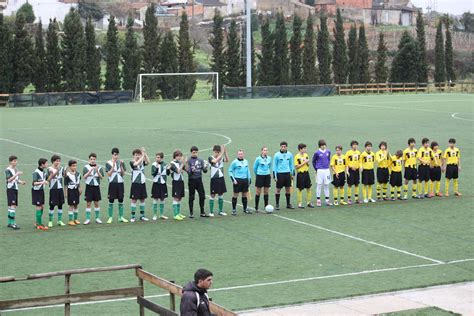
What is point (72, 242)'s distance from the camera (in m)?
19.7

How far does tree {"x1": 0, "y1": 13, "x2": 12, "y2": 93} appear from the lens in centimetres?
7231

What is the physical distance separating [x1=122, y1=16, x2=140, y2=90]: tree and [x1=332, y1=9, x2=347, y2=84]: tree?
19609 millimetres

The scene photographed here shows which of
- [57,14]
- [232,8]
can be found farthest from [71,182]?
[232,8]

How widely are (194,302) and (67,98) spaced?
2333 inches

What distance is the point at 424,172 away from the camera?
25469mm

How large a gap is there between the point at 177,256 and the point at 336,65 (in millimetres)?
70042

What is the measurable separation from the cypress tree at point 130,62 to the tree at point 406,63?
86.2 ft

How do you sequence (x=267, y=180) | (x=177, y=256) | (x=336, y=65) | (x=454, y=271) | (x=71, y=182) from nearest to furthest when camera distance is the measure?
(x=454, y=271) → (x=177, y=256) → (x=71, y=182) → (x=267, y=180) → (x=336, y=65)

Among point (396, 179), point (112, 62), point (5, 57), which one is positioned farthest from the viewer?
point (112, 62)

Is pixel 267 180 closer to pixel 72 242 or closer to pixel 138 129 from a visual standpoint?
pixel 72 242

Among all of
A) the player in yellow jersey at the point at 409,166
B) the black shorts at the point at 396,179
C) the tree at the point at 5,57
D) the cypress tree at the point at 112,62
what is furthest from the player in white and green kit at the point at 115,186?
the cypress tree at the point at 112,62

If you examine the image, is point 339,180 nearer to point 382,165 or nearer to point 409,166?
point 382,165

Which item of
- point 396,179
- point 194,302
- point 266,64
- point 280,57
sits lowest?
point 396,179

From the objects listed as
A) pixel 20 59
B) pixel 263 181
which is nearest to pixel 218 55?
pixel 20 59
